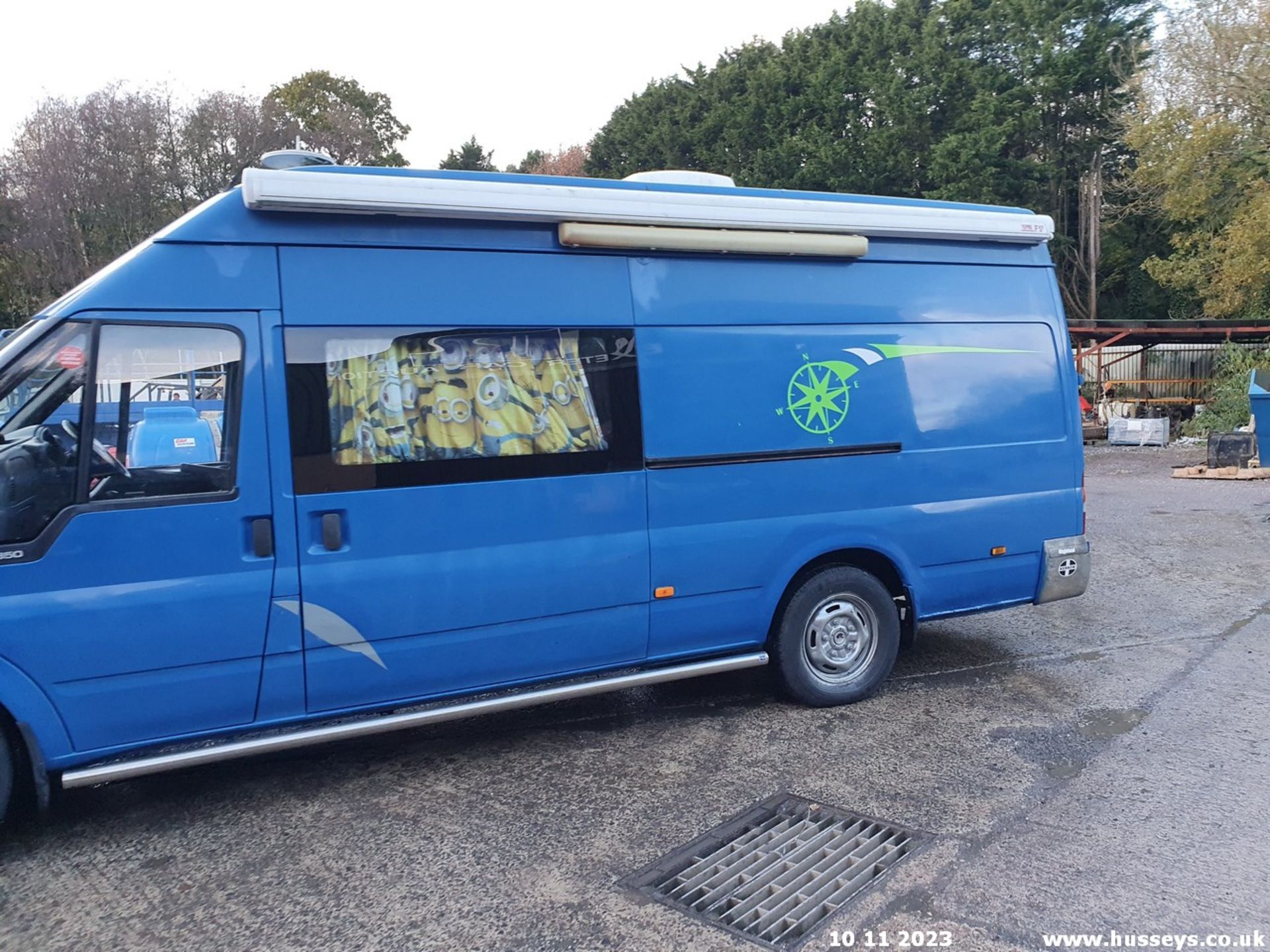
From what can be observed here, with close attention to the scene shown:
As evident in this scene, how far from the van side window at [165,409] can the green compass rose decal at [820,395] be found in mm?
2791

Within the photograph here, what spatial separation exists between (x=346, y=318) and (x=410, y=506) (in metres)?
0.87

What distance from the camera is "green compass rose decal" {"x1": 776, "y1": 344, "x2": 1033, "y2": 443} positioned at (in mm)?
5344

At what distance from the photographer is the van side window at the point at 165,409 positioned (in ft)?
13.0

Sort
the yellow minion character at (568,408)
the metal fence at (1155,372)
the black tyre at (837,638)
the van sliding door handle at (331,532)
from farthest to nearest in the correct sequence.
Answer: the metal fence at (1155,372) < the black tyre at (837,638) < the yellow minion character at (568,408) < the van sliding door handle at (331,532)

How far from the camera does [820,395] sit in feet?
17.7

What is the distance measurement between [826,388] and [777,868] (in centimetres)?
263

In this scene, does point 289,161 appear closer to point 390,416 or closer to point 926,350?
point 390,416

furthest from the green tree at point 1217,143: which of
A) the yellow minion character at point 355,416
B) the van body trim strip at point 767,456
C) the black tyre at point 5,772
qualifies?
the black tyre at point 5,772

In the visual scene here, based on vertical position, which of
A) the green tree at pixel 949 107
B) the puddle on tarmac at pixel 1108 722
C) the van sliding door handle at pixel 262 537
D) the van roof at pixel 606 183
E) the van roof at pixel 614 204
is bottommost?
the puddle on tarmac at pixel 1108 722

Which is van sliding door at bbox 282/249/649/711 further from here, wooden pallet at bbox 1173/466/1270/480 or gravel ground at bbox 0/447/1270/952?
wooden pallet at bbox 1173/466/1270/480

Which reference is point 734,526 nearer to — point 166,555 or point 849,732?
point 849,732

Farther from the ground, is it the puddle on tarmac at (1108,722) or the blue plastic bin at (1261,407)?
the blue plastic bin at (1261,407)

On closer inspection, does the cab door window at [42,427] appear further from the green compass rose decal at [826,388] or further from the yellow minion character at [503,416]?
the green compass rose decal at [826,388]

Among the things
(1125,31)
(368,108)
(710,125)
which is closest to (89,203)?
(368,108)
